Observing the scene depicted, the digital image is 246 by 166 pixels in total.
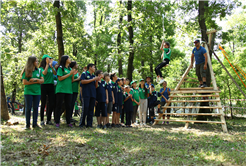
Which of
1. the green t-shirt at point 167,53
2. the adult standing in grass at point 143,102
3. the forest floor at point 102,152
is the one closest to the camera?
the forest floor at point 102,152

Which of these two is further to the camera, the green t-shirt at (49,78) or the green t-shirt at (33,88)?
the green t-shirt at (49,78)

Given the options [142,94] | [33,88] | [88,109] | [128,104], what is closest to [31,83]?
[33,88]

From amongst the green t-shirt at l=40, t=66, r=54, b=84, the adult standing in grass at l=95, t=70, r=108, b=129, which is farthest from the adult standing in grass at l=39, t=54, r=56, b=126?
the adult standing in grass at l=95, t=70, r=108, b=129

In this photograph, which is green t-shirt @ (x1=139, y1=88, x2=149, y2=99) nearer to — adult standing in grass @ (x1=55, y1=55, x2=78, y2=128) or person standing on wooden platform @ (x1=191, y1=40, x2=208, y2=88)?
person standing on wooden platform @ (x1=191, y1=40, x2=208, y2=88)

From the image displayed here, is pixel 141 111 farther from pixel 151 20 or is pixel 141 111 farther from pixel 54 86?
pixel 151 20

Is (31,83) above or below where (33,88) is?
above

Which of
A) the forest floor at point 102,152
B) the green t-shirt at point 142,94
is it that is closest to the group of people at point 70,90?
the green t-shirt at point 142,94

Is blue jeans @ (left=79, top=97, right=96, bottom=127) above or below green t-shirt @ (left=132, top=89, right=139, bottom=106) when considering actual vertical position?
below

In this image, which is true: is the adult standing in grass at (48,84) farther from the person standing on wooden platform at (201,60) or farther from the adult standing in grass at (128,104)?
the person standing on wooden platform at (201,60)

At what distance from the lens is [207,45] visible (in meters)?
9.04

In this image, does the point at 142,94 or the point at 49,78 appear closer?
the point at 49,78

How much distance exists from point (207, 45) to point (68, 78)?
6.55 metres

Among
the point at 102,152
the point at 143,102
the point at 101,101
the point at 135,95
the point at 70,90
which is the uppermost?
the point at 70,90

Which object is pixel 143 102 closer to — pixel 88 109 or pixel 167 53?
pixel 167 53
